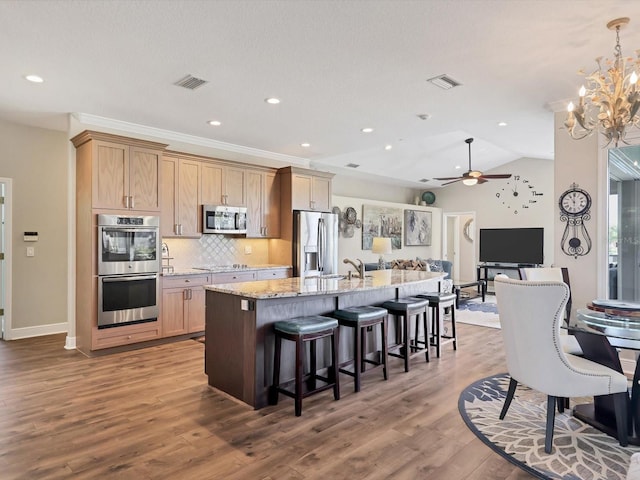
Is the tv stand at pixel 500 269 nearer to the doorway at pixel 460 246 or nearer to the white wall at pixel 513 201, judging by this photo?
the white wall at pixel 513 201

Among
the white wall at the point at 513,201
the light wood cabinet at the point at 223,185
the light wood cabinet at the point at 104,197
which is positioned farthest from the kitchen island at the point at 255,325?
the white wall at the point at 513,201

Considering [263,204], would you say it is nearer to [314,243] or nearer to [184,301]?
[314,243]

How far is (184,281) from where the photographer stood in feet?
16.8

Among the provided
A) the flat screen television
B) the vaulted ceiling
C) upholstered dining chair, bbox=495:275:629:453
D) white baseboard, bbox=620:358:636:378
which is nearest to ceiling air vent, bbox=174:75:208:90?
the vaulted ceiling

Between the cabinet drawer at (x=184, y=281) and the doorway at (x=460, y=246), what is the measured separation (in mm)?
8468

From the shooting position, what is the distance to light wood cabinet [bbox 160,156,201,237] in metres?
5.22

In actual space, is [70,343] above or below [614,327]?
below

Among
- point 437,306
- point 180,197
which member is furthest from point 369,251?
point 180,197

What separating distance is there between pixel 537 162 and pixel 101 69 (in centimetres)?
966

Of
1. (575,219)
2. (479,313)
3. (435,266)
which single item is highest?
(575,219)

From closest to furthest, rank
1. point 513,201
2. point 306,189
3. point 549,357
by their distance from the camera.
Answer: point 549,357, point 306,189, point 513,201

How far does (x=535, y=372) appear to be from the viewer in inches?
100.0

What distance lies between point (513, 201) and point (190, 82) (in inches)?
355

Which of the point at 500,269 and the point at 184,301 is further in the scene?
the point at 500,269
